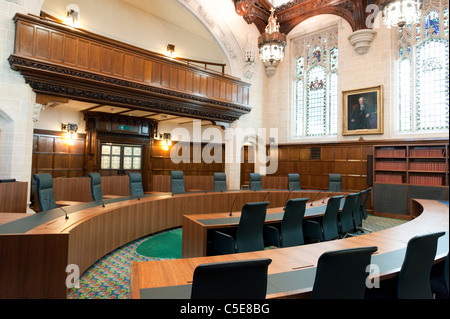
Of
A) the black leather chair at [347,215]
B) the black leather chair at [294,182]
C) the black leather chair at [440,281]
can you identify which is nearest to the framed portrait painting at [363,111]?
the black leather chair at [294,182]

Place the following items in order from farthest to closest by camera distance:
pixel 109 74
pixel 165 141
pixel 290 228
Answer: pixel 165 141, pixel 109 74, pixel 290 228

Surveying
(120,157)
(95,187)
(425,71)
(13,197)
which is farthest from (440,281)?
(120,157)

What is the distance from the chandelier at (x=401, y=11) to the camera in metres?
6.34

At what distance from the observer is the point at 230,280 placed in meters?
1.24

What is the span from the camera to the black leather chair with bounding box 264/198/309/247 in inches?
146

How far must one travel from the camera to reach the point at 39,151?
8383mm

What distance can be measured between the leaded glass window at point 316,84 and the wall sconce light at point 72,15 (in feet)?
27.5

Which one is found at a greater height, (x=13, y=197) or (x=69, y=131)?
(x=69, y=131)

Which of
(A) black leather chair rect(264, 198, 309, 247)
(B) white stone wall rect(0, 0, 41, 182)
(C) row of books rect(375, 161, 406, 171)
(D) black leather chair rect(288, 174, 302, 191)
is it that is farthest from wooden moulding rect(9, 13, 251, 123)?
(A) black leather chair rect(264, 198, 309, 247)

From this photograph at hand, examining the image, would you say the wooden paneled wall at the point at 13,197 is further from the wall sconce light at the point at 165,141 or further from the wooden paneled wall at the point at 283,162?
the wall sconce light at the point at 165,141

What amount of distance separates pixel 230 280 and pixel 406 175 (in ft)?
28.7

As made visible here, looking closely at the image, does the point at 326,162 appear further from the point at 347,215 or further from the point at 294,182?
the point at 347,215
